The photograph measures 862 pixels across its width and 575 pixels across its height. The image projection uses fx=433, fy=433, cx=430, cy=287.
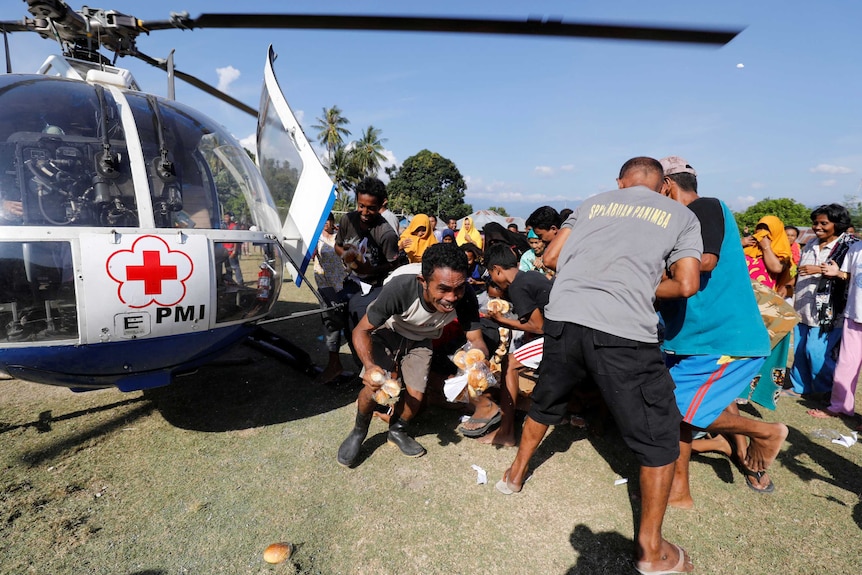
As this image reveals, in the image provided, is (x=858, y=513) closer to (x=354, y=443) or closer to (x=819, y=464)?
(x=819, y=464)

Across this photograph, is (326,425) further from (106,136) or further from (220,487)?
(106,136)

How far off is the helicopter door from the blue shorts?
2.61 m

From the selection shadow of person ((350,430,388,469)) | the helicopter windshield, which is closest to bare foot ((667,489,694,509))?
shadow of person ((350,430,388,469))

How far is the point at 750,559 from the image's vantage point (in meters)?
2.23

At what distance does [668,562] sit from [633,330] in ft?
3.81

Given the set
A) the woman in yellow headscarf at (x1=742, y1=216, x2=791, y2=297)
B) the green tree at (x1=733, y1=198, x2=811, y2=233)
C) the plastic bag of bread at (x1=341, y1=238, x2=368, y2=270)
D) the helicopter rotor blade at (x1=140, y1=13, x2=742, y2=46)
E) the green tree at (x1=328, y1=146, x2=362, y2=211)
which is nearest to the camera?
the helicopter rotor blade at (x1=140, y1=13, x2=742, y2=46)

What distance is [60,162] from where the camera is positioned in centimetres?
247

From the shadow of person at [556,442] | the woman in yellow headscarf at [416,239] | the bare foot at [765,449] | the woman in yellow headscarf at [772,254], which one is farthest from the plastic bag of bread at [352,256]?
the woman in yellow headscarf at [772,254]

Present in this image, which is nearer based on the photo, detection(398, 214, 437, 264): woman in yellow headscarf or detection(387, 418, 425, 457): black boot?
detection(387, 418, 425, 457): black boot

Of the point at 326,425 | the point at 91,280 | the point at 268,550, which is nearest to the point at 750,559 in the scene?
the point at 268,550

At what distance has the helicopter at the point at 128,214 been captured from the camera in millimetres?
2273

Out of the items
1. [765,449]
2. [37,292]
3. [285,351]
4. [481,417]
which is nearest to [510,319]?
[481,417]

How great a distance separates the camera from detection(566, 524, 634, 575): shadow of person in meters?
2.18

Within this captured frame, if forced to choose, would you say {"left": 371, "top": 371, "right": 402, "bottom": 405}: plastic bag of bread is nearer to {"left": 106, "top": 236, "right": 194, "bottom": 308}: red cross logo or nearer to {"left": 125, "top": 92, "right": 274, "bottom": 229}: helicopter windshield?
{"left": 106, "top": 236, "right": 194, "bottom": 308}: red cross logo
